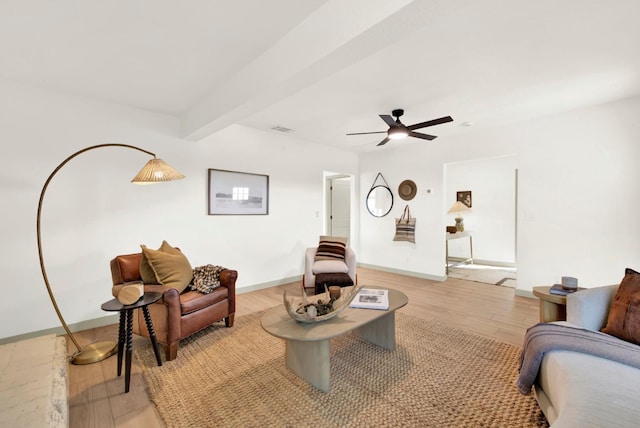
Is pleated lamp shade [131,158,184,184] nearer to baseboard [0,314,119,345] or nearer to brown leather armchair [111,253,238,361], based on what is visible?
brown leather armchair [111,253,238,361]

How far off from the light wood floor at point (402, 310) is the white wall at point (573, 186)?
2.45ft

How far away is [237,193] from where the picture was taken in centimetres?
422

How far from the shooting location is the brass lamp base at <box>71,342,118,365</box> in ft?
7.66

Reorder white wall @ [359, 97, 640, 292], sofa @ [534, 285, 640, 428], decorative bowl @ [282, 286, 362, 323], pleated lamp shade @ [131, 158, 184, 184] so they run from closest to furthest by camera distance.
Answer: sofa @ [534, 285, 640, 428]
decorative bowl @ [282, 286, 362, 323]
pleated lamp shade @ [131, 158, 184, 184]
white wall @ [359, 97, 640, 292]

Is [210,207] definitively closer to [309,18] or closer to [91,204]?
[91,204]

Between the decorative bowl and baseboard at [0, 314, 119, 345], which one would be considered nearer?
the decorative bowl

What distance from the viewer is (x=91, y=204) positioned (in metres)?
3.07

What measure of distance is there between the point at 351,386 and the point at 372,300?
0.70 metres

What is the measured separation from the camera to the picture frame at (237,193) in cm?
397

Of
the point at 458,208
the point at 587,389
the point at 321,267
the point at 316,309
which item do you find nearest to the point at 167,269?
the point at 316,309

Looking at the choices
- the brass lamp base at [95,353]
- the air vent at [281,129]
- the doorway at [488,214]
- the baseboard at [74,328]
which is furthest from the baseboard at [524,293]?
the baseboard at [74,328]

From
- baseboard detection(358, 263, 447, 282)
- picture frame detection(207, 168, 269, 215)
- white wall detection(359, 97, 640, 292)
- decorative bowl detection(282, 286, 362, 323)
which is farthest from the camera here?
baseboard detection(358, 263, 447, 282)

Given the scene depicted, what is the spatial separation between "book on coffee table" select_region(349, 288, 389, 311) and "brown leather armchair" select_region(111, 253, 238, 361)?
135cm

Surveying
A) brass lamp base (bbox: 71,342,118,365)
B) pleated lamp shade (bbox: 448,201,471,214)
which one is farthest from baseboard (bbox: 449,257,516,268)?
brass lamp base (bbox: 71,342,118,365)
